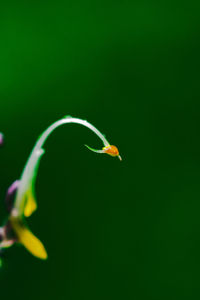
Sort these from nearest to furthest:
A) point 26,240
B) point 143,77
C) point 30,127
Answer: point 26,240
point 30,127
point 143,77

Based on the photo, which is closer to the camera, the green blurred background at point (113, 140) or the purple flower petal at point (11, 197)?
the purple flower petal at point (11, 197)

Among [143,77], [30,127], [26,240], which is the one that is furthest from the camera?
[143,77]

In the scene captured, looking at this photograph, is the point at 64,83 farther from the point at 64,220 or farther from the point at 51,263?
the point at 51,263

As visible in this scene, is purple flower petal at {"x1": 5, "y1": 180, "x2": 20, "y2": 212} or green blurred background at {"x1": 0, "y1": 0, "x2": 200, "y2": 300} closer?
purple flower petal at {"x1": 5, "y1": 180, "x2": 20, "y2": 212}

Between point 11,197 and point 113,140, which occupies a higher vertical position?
point 11,197

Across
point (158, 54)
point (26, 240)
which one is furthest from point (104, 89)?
point (26, 240)

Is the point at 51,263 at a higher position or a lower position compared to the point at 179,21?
lower

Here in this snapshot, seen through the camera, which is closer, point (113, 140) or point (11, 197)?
point (11, 197)

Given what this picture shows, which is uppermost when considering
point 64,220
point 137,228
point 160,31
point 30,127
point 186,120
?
point 160,31
